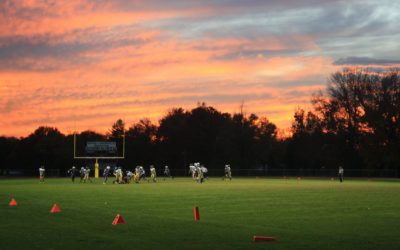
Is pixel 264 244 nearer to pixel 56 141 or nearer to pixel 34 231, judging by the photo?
pixel 34 231

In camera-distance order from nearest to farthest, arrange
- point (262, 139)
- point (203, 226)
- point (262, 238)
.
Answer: point (262, 238) < point (203, 226) < point (262, 139)

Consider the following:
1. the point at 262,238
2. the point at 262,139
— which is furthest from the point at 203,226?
the point at 262,139

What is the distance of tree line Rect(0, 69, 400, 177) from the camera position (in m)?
92.1

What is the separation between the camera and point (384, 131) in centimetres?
9062

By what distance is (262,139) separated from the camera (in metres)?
128

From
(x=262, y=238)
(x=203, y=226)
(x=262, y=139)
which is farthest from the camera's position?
(x=262, y=139)

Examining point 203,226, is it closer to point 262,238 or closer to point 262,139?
point 262,238

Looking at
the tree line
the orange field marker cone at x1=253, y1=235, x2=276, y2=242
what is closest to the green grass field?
the orange field marker cone at x1=253, y1=235, x2=276, y2=242

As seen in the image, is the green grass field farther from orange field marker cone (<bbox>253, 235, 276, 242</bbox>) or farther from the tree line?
Result: the tree line

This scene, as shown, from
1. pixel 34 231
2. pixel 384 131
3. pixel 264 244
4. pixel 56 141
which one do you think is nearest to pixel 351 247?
pixel 264 244

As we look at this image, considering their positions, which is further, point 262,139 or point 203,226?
point 262,139

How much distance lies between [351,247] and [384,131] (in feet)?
265

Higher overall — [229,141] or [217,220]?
[229,141]

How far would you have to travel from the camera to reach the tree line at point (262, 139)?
3627 inches
